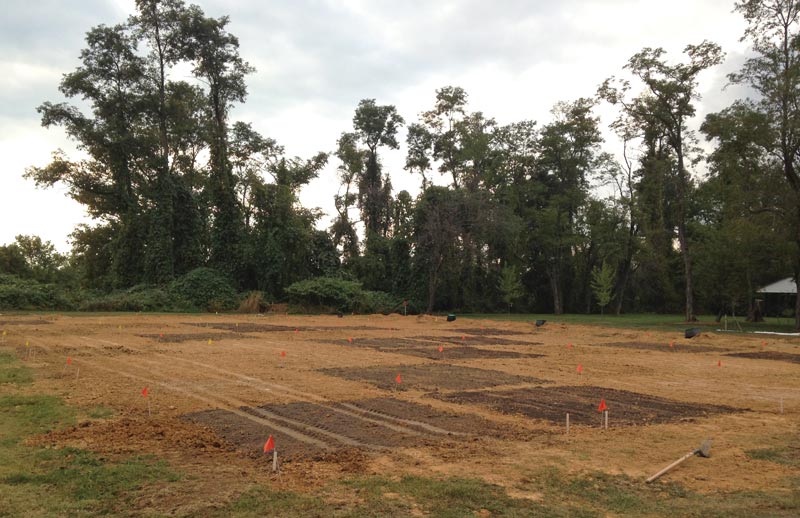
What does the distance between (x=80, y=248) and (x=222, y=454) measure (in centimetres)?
5327

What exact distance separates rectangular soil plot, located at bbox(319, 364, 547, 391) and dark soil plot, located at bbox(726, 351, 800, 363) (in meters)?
10.5

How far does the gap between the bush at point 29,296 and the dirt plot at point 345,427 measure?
3380 cm

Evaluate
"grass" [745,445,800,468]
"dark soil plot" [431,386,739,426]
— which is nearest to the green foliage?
"dark soil plot" [431,386,739,426]

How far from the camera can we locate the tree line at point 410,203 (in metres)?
39.2

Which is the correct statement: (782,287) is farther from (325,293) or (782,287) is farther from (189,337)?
(189,337)

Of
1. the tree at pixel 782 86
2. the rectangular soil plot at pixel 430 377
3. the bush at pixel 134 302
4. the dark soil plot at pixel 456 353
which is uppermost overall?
the tree at pixel 782 86

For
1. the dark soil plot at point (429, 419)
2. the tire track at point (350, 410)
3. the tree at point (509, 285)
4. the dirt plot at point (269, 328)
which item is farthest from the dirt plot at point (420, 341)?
the tree at point (509, 285)

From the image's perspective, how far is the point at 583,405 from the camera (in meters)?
10.8

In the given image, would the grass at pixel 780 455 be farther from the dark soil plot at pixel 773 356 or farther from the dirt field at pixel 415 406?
the dark soil plot at pixel 773 356

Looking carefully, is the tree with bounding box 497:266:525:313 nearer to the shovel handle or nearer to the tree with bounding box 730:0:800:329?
the tree with bounding box 730:0:800:329

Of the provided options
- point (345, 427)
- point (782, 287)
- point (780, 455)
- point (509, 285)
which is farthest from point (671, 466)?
point (509, 285)

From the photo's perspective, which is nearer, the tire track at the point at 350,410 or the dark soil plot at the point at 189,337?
the tire track at the point at 350,410

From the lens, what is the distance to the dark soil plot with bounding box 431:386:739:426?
9.75 metres

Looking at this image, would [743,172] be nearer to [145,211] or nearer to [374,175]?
[374,175]
